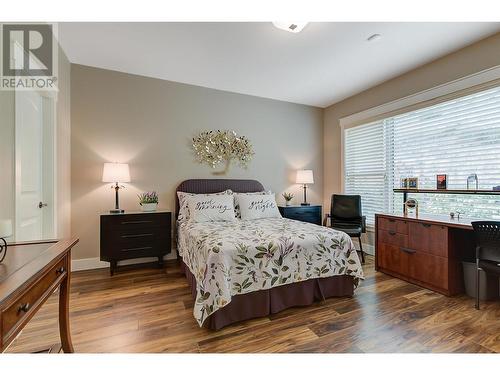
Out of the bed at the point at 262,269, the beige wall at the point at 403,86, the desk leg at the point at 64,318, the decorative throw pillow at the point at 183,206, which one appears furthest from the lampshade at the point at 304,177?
the desk leg at the point at 64,318

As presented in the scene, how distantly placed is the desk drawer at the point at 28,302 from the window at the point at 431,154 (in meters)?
3.82

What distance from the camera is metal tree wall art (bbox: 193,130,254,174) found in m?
3.88

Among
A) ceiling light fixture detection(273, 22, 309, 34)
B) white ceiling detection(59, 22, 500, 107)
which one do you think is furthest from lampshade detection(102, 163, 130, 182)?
ceiling light fixture detection(273, 22, 309, 34)

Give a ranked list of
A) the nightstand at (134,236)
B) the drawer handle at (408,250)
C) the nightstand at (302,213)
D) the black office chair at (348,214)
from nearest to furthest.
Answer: the drawer handle at (408,250) < the nightstand at (134,236) < the black office chair at (348,214) < the nightstand at (302,213)

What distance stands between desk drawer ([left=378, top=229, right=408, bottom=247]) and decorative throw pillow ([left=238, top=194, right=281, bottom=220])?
4.56ft

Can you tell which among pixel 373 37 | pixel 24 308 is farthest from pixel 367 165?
pixel 24 308

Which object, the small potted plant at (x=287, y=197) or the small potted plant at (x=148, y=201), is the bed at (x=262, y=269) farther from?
the small potted plant at (x=287, y=197)

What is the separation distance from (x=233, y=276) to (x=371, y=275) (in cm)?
203

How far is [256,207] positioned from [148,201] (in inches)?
59.2

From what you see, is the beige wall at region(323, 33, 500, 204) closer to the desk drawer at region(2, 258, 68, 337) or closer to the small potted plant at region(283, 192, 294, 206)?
the small potted plant at region(283, 192, 294, 206)

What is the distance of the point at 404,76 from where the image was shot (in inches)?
133

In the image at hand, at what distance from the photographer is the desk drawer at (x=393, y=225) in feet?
9.43

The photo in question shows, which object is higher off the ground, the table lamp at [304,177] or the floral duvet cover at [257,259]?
the table lamp at [304,177]
